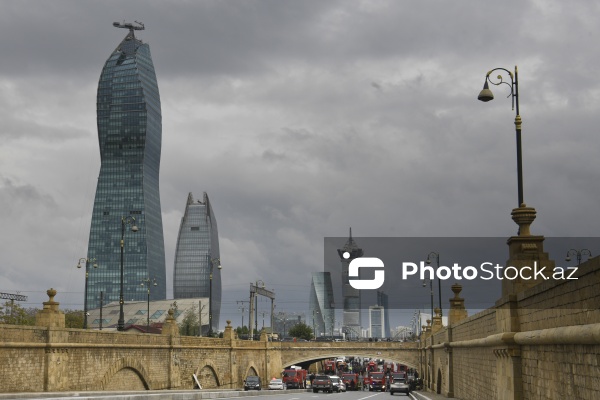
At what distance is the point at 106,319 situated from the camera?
188m

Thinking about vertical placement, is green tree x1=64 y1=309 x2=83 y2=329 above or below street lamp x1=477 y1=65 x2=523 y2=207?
below

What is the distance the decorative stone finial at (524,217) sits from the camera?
22125 millimetres

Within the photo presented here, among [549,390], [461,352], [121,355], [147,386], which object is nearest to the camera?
[549,390]

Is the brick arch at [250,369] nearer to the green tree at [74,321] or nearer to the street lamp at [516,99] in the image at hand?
the green tree at [74,321]

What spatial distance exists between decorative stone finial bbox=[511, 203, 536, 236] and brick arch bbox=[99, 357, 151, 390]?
26799 millimetres

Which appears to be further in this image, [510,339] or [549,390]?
[510,339]

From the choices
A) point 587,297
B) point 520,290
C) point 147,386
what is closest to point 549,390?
point 587,297

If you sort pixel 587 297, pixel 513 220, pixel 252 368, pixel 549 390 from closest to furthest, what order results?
1. pixel 587 297
2. pixel 549 390
3. pixel 513 220
4. pixel 252 368

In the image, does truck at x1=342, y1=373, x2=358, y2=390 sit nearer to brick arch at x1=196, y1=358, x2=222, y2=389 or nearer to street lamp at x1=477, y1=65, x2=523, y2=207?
brick arch at x1=196, y1=358, x2=222, y2=389

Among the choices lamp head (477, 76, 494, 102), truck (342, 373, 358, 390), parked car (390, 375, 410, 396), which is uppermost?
lamp head (477, 76, 494, 102)

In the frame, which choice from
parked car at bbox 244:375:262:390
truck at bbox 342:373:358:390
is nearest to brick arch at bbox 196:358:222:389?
parked car at bbox 244:375:262:390

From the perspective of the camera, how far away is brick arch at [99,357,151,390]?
137ft

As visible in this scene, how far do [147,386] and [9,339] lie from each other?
18.1 metres

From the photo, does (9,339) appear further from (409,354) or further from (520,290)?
(409,354)
